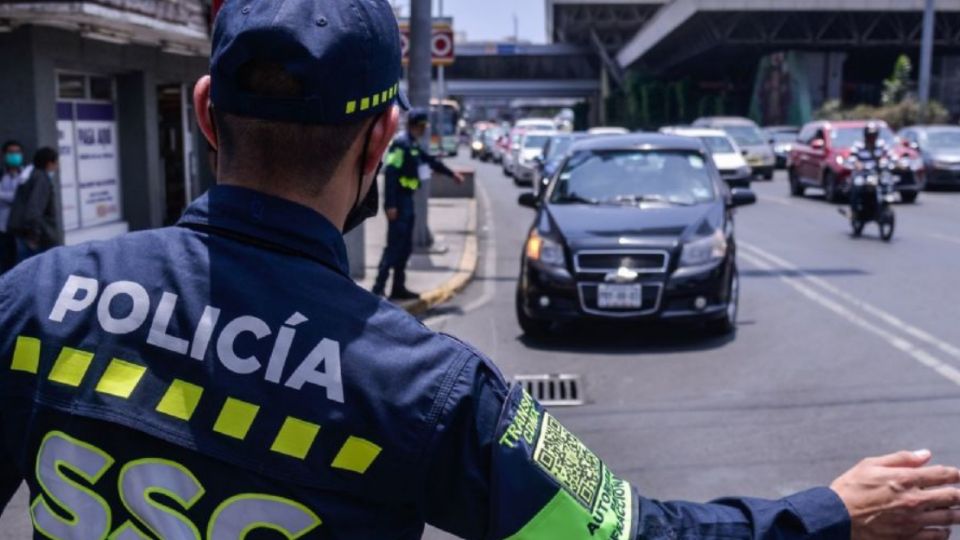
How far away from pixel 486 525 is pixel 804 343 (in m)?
8.06

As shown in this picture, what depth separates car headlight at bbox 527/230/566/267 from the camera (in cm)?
939

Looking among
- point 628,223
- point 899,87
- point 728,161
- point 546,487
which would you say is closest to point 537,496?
point 546,487

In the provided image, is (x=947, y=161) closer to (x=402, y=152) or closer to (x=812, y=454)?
(x=402, y=152)

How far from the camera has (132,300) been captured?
1.56m

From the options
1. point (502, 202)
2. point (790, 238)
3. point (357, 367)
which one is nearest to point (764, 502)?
point (357, 367)

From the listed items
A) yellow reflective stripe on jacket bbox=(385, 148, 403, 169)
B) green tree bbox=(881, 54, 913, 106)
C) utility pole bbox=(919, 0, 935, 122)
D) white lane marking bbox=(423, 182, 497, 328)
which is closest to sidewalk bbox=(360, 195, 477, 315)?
white lane marking bbox=(423, 182, 497, 328)

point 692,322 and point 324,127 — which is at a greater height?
point 324,127

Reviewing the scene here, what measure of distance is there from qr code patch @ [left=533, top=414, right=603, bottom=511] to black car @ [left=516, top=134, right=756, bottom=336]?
24.8 ft

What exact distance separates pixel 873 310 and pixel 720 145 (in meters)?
16.5

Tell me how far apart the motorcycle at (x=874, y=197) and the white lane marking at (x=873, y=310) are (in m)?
2.25

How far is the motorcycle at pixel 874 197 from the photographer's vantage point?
650 inches

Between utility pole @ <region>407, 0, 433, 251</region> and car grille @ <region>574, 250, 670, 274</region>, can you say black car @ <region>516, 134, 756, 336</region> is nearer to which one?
car grille @ <region>574, 250, 670, 274</region>

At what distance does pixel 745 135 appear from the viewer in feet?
113

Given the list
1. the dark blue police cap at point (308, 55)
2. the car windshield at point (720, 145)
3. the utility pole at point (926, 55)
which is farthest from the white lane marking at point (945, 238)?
the utility pole at point (926, 55)
